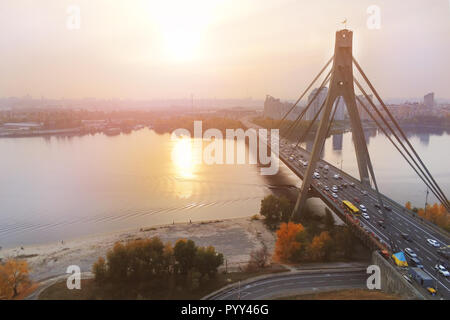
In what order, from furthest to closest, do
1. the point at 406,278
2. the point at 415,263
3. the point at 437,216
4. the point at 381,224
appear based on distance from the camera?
the point at 437,216 → the point at 381,224 → the point at 415,263 → the point at 406,278

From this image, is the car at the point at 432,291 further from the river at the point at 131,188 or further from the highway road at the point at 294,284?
the river at the point at 131,188

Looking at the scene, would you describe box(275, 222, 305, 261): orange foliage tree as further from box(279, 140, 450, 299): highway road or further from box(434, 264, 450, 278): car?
box(434, 264, 450, 278): car

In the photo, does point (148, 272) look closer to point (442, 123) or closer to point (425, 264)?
point (425, 264)

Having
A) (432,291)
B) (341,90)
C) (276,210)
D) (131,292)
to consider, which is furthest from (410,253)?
(131,292)

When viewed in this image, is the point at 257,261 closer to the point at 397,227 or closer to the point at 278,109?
the point at 397,227

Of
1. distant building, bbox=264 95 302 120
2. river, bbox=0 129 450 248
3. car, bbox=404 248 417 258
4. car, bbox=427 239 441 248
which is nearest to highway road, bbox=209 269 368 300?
car, bbox=404 248 417 258
